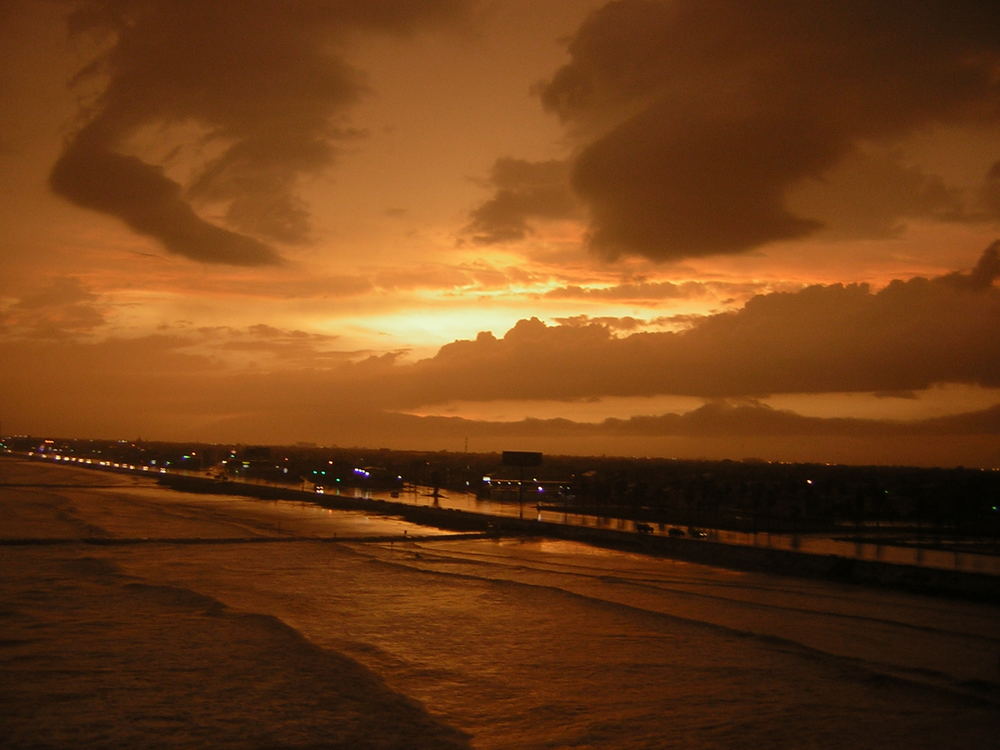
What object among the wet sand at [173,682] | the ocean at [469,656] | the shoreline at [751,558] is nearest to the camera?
the wet sand at [173,682]

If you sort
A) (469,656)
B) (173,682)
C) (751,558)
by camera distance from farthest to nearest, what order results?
(751,558) → (469,656) → (173,682)

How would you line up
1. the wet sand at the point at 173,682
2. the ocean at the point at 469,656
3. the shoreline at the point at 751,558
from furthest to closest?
1. the shoreline at the point at 751,558
2. the ocean at the point at 469,656
3. the wet sand at the point at 173,682

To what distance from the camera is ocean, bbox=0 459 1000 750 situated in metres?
13.0

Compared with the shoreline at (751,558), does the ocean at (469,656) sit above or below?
below

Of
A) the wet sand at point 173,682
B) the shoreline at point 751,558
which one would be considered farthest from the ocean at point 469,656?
the shoreline at point 751,558

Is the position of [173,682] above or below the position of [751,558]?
below

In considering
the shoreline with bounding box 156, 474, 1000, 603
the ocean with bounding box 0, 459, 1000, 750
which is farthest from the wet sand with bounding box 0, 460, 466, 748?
the shoreline with bounding box 156, 474, 1000, 603

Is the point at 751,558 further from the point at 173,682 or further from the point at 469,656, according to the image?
the point at 173,682

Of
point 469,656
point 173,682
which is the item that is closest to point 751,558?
point 469,656

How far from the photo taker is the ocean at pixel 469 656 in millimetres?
13008

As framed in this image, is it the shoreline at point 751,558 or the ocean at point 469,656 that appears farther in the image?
the shoreline at point 751,558

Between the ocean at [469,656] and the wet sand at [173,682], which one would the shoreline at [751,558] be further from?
the wet sand at [173,682]

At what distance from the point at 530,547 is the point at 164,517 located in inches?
946

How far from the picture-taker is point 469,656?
17.8m
